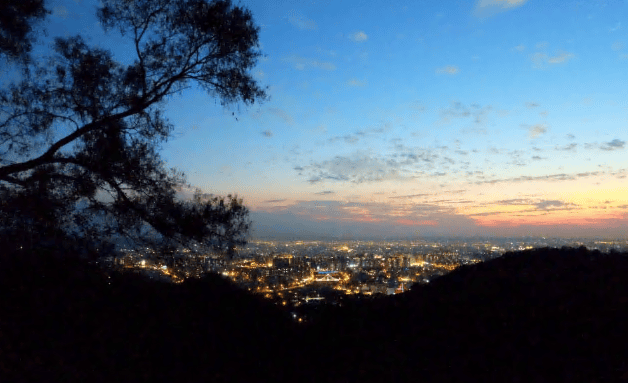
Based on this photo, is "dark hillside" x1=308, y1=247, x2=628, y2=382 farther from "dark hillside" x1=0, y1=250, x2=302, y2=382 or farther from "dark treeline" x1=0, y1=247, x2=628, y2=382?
"dark hillside" x1=0, y1=250, x2=302, y2=382

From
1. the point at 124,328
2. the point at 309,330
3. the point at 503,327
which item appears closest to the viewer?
the point at 124,328

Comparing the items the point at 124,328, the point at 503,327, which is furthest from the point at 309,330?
the point at 503,327

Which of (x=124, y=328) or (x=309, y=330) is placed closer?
(x=124, y=328)

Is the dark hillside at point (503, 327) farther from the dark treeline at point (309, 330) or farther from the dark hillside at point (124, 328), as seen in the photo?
the dark hillside at point (124, 328)

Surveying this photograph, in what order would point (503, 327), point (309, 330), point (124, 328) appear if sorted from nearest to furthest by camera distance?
point (124, 328)
point (503, 327)
point (309, 330)

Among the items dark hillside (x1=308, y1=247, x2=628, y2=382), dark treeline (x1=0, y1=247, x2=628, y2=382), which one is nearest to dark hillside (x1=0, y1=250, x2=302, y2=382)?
dark treeline (x1=0, y1=247, x2=628, y2=382)

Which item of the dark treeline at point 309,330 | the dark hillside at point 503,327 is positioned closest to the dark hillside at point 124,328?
the dark treeline at point 309,330

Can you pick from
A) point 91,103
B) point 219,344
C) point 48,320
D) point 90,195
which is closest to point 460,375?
point 219,344

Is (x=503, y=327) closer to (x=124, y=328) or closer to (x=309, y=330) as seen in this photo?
(x=309, y=330)
